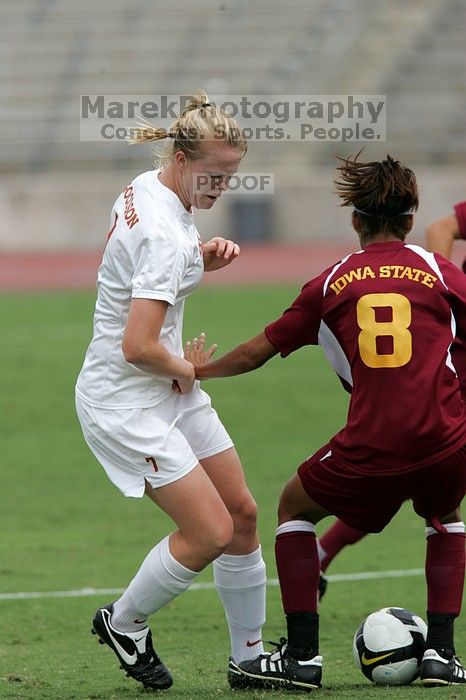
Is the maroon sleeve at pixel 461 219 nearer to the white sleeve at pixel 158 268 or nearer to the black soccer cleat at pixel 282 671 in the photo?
the white sleeve at pixel 158 268

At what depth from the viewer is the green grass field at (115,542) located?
16.4 feet

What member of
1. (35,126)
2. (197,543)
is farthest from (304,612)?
(35,126)

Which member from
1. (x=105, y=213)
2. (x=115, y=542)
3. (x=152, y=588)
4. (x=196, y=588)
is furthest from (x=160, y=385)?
(x=105, y=213)

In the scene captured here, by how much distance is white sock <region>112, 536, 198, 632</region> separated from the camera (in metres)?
4.48

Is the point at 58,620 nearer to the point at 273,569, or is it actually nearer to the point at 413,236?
the point at 273,569

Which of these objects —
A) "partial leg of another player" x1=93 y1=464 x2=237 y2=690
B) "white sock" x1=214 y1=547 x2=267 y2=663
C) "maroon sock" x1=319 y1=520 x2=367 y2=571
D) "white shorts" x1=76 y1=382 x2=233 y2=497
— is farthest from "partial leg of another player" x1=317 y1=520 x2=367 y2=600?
"partial leg of another player" x1=93 y1=464 x2=237 y2=690

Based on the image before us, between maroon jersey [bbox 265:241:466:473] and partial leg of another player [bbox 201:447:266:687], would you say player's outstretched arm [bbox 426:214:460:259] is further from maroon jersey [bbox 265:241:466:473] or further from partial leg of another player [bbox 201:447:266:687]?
partial leg of another player [bbox 201:447:266:687]

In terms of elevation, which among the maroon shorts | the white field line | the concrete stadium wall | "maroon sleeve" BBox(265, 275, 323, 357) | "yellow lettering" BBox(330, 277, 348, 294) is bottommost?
the white field line

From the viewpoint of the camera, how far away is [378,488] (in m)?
4.40

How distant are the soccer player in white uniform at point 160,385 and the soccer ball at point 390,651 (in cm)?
50

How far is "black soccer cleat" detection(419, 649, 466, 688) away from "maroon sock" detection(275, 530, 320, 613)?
1.42 ft

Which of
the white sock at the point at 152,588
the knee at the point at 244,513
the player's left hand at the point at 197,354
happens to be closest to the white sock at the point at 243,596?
the knee at the point at 244,513

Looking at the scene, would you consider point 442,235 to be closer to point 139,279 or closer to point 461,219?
point 461,219

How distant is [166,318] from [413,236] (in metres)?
21.0
